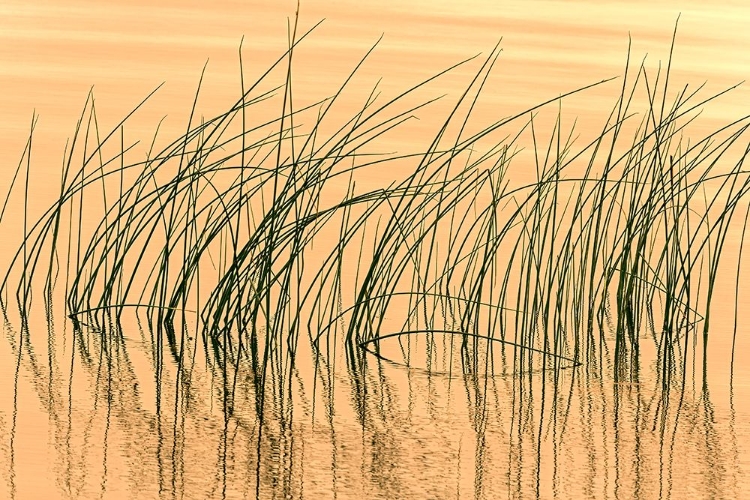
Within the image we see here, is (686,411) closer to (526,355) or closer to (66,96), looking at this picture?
(526,355)

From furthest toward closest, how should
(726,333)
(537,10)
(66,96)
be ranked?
(537,10), (66,96), (726,333)

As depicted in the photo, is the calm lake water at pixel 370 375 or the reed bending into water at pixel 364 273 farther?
the reed bending into water at pixel 364 273

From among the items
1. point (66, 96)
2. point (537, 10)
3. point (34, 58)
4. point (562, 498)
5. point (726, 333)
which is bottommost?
point (562, 498)

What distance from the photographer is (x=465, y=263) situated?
4.34 metres

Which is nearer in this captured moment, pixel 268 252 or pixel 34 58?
pixel 268 252

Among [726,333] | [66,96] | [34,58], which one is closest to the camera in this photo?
[726,333]

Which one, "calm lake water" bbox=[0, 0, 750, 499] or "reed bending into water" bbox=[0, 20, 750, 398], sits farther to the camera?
"reed bending into water" bbox=[0, 20, 750, 398]

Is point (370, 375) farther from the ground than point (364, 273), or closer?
closer

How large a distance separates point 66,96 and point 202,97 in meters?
0.52

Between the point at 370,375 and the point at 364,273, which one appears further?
the point at 364,273

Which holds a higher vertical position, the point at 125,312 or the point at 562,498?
the point at 125,312

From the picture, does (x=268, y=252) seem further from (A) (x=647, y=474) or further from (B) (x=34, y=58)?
(B) (x=34, y=58)

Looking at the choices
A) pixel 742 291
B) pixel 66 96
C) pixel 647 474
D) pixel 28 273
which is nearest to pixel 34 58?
pixel 66 96

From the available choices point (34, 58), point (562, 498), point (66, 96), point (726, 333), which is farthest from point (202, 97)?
point (562, 498)
